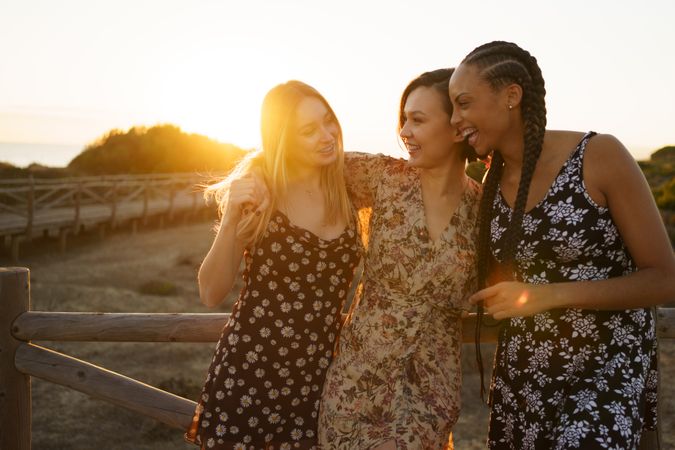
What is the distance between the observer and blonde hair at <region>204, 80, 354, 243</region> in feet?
9.98

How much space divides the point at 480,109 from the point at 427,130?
1.21ft

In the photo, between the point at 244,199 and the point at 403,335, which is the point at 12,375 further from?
the point at 403,335

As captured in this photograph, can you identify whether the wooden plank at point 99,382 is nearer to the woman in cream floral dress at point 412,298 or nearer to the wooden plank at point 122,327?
the wooden plank at point 122,327

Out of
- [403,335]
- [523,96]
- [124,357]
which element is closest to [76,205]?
[124,357]

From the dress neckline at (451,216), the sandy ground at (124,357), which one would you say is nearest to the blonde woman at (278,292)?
the dress neckline at (451,216)

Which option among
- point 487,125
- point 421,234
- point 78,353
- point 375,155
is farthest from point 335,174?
point 78,353

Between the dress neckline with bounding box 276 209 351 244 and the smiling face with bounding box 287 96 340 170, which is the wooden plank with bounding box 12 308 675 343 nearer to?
the dress neckline with bounding box 276 209 351 244

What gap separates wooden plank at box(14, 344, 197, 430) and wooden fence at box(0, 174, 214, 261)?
1286 centimetres

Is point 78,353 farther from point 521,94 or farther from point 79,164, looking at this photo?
point 79,164

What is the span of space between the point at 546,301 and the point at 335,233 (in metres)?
0.99

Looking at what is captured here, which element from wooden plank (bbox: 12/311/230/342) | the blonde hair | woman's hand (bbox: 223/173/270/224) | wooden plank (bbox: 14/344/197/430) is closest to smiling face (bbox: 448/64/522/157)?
the blonde hair

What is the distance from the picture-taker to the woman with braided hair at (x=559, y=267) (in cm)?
237

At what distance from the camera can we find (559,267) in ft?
8.35

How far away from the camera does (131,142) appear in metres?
39.9
